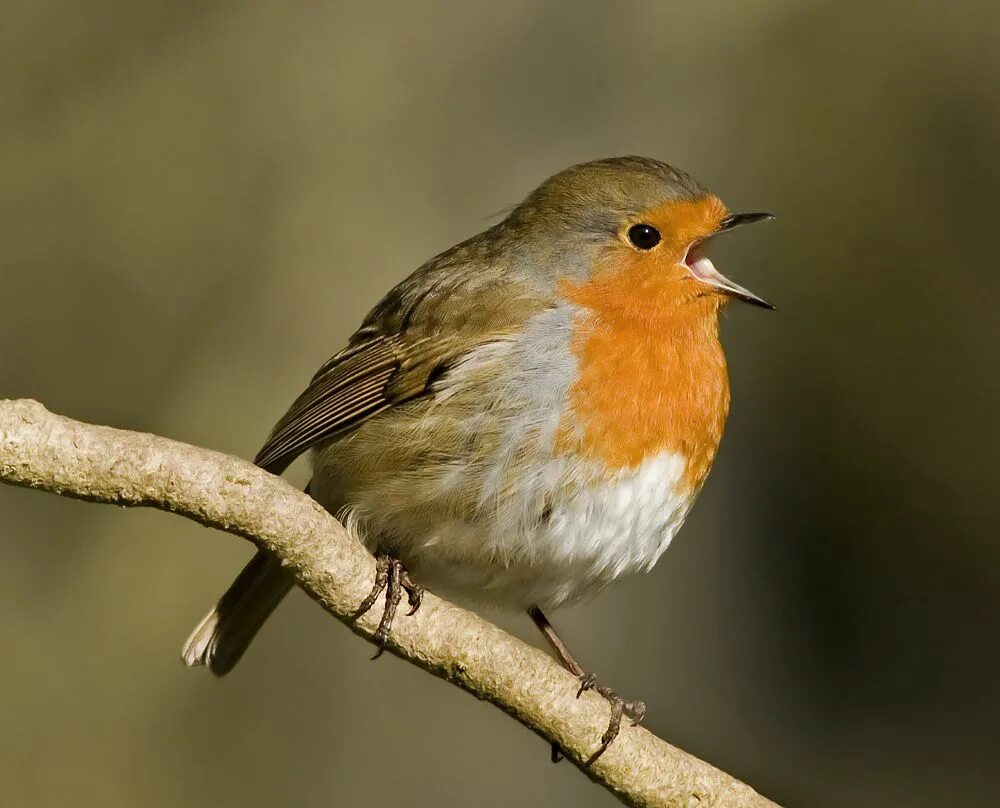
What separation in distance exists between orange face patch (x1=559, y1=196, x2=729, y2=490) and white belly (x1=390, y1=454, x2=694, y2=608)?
2.5 inches

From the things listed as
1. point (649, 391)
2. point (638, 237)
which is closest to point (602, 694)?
point (649, 391)

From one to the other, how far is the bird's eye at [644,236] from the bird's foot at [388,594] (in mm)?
991

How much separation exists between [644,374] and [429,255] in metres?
2.33

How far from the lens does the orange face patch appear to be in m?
3.21

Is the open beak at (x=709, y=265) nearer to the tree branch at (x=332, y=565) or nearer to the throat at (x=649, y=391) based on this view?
the throat at (x=649, y=391)

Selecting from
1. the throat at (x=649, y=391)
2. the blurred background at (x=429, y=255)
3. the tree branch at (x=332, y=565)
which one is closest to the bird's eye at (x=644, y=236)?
the throat at (x=649, y=391)

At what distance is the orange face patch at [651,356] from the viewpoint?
321cm

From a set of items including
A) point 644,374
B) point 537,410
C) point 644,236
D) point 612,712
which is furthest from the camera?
point 644,236

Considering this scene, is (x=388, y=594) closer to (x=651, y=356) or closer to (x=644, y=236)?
(x=651, y=356)

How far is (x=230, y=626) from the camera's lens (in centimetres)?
360

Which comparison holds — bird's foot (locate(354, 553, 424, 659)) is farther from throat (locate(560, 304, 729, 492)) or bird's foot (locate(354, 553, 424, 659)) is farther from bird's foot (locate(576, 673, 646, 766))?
throat (locate(560, 304, 729, 492))

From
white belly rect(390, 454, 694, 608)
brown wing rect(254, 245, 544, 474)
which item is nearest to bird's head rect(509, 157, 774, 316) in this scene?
brown wing rect(254, 245, 544, 474)

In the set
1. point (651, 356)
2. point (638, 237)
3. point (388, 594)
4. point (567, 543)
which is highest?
point (638, 237)

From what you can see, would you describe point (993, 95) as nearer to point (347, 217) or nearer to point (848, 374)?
point (848, 374)
